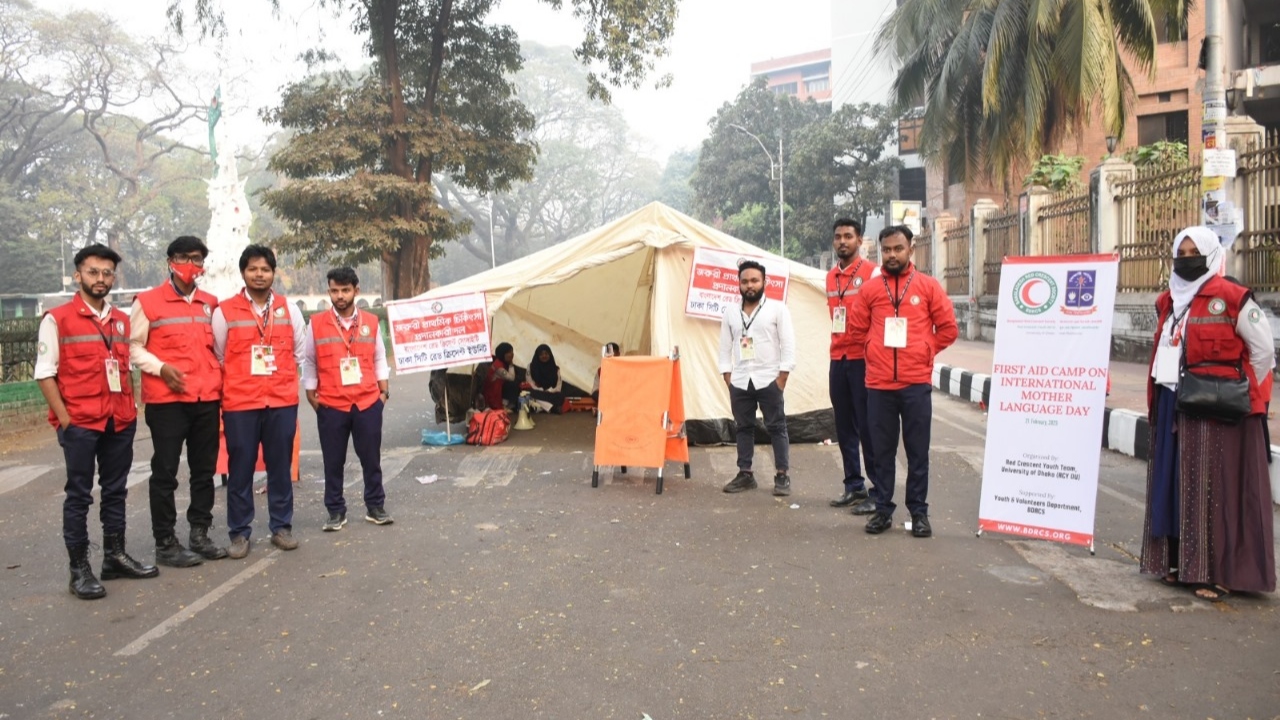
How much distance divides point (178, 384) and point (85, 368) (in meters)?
0.47

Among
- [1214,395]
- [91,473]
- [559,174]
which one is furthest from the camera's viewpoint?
[559,174]

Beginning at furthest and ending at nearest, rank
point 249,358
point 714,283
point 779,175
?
point 779,175, point 714,283, point 249,358

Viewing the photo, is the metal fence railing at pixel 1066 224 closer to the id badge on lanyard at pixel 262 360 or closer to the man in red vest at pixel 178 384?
the id badge on lanyard at pixel 262 360

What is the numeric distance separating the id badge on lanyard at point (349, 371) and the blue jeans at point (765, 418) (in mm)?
2705

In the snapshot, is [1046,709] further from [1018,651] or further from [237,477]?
[237,477]

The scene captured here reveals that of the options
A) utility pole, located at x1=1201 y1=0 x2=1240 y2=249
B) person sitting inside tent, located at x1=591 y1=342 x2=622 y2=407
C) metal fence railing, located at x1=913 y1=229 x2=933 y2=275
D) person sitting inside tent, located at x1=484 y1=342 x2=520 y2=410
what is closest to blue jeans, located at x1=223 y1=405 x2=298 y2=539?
person sitting inside tent, located at x1=591 y1=342 x2=622 y2=407

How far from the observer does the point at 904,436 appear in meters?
5.70

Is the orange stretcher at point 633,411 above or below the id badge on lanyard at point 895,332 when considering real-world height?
below

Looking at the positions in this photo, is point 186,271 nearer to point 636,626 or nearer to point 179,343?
point 179,343

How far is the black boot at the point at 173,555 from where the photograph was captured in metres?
5.31

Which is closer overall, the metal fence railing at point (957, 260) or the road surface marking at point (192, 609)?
the road surface marking at point (192, 609)

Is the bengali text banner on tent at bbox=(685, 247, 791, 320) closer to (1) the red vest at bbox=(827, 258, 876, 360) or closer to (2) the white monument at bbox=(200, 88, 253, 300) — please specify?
(1) the red vest at bbox=(827, 258, 876, 360)

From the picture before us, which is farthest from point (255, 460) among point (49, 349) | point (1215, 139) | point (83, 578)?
point (1215, 139)

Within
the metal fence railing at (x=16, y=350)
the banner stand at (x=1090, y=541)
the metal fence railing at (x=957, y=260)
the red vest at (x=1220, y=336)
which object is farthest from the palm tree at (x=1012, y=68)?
the metal fence railing at (x=16, y=350)
